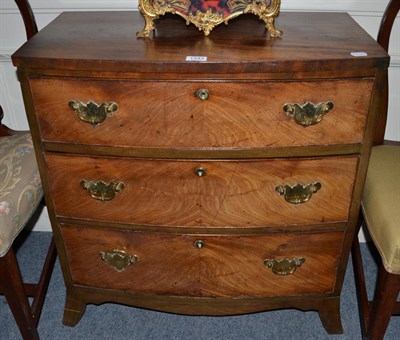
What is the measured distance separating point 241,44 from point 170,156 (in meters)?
0.35

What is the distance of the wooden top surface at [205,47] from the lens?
3.73 ft

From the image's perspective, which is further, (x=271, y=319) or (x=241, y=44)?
(x=271, y=319)

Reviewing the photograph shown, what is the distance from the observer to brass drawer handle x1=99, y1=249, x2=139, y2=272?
150 centimetres

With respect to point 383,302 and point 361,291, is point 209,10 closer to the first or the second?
point 383,302

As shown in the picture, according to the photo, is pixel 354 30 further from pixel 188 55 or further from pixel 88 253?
pixel 88 253

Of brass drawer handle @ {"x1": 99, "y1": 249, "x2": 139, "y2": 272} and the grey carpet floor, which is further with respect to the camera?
the grey carpet floor

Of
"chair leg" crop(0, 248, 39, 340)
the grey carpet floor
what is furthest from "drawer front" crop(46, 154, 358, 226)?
the grey carpet floor

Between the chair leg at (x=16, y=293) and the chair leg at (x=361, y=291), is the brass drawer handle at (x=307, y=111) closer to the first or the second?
the chair leg at (x=361, y=291)

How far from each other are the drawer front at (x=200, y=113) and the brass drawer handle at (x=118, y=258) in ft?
1.32

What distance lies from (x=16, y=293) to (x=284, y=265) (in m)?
0.85

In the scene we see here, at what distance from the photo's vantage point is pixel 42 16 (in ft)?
5.59

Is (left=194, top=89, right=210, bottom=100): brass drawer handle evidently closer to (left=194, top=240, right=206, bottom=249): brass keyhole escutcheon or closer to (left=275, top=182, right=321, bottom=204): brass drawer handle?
(left=275, top=182, right=321, bottom=204): brass drawer handle

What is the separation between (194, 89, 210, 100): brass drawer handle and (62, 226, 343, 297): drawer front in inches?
18.0

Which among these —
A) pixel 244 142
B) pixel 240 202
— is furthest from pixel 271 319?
pixel 244 142
